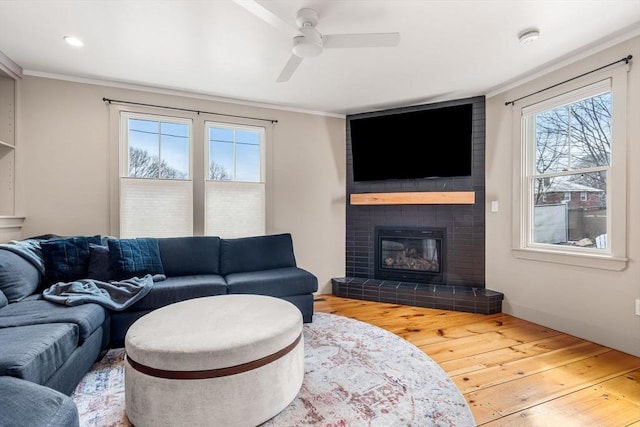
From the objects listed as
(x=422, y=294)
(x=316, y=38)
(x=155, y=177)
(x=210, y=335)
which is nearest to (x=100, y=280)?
(x=155, y=177)

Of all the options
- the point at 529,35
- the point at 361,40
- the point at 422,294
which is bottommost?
the point at 422,294

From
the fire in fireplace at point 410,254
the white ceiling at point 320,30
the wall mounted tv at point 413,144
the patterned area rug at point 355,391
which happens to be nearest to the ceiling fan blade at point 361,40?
the white ceiling at point 320,30

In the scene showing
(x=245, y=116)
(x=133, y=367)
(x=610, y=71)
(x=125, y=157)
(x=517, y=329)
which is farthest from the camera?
(x=245, y=116)

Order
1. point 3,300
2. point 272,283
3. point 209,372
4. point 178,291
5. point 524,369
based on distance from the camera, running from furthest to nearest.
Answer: point 272,283 → point 178,291 → point 524,369 → point 3,300 → point 209,372

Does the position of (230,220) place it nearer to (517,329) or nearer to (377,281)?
(377,281)

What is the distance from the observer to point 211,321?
1713mm

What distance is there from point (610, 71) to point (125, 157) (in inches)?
179

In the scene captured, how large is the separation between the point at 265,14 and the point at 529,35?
1.96m

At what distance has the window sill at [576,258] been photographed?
94.3 inches

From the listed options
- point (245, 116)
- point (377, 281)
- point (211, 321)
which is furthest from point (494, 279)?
point (245, 116)

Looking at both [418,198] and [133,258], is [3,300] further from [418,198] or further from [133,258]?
[418,198]

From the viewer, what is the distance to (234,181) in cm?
370

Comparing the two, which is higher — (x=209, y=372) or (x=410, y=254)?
(x=410, y=254)

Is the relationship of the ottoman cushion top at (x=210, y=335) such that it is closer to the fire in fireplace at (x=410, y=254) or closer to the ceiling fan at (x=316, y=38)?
the ceiling fan at (x=316, y=38)
